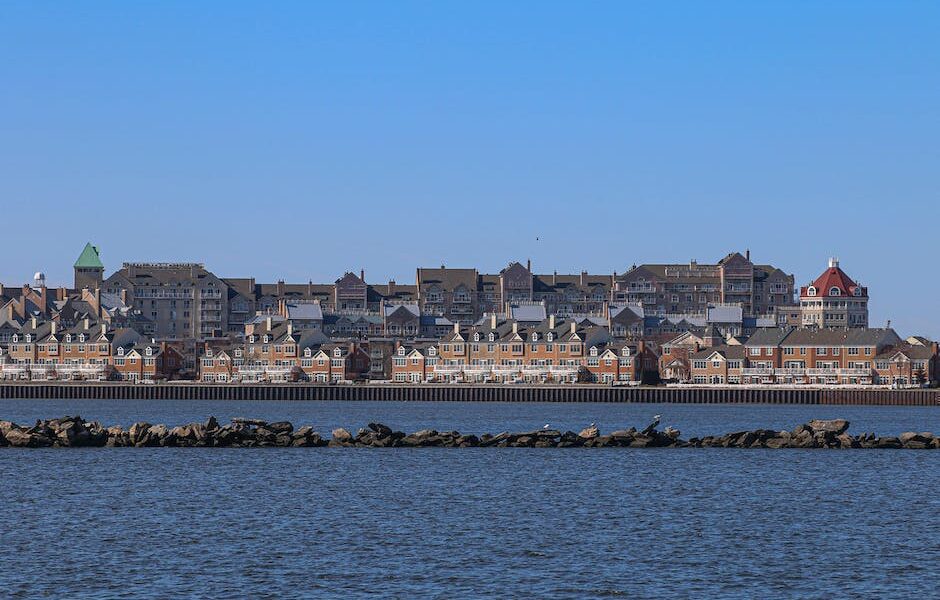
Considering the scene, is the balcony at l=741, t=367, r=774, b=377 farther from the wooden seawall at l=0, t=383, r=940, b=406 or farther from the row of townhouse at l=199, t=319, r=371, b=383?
the row of townhouse at l=199, t=319, r=371, b=383

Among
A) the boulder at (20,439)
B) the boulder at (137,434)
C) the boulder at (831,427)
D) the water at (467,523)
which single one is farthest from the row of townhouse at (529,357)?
the boulder at (20,439)

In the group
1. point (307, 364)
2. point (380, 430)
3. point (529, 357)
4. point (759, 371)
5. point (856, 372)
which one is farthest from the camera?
point (307, 364)

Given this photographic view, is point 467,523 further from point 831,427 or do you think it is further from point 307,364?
point 307,364

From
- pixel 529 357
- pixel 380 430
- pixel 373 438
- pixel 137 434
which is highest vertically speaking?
pixel 529 357

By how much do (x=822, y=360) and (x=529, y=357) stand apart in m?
32.7

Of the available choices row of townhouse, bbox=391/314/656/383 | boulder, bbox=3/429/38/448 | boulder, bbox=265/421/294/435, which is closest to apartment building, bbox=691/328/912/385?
row of townhouse, bbox=391/314/656/383

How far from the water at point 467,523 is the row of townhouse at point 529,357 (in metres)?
104

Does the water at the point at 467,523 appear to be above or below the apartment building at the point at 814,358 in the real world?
below

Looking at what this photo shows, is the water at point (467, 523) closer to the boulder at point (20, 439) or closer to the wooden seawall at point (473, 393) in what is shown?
the boulder at point (20, 439)

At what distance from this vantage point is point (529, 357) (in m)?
192

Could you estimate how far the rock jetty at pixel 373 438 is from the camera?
274 feet

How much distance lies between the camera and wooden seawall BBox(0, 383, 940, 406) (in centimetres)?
16488

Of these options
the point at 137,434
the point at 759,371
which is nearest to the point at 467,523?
the point at 137,434

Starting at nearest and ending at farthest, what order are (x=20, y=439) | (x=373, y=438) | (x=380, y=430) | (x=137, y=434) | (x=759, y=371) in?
1. (x=20, y=439)
2. (x=137, y=434)
3. (x=373, y=438)
4. (x=380, y=430)
5. (x=759, y=371)
